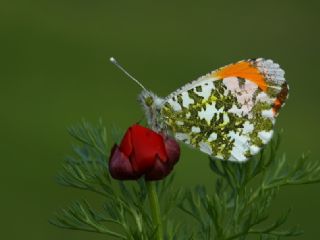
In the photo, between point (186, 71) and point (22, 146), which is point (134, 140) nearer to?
point (22, 146)

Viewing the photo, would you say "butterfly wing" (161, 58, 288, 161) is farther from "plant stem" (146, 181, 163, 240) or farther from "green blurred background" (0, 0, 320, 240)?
"green blurred background" (0, 0, 320, 240)

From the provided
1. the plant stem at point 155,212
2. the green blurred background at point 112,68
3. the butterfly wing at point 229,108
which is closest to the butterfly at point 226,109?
the butterfly wing at point 229,108

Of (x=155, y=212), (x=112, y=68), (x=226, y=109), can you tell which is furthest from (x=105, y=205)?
(x=112, y=68)

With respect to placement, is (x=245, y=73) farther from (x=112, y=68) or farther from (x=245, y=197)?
(x=112, y=68)

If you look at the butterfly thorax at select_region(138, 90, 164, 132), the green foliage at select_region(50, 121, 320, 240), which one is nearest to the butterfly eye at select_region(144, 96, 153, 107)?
the butterfly thorax at select_region(138, 90, 164, 132)

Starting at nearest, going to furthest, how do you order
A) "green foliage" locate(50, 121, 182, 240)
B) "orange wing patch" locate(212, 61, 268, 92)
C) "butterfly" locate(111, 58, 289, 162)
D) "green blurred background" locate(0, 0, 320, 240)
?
1. "green foliage" locate(50, 121, 182, 240)
2. "butterfly" locate(111, 58, 289, 162)
3. "orange wing patch" locate(212, 61, 268, 92)
4. "green blurred background" locate(0, 0, 320, 240)

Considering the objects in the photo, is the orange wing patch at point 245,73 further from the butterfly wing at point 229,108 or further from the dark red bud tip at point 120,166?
the dark red bud tip at point 120,166
